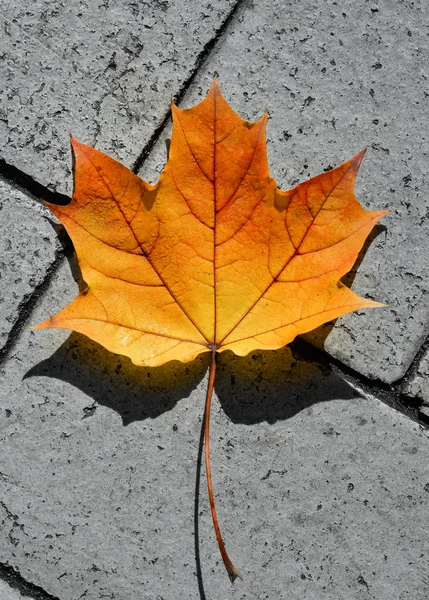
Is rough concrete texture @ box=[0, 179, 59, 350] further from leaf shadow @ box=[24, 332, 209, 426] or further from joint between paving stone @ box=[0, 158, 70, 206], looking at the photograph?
leaf shadow @ box=[24, 332, 209, 426]

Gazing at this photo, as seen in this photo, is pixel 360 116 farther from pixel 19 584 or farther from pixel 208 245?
pixel 19 584

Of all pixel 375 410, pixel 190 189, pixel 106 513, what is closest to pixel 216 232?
pixel 190 189

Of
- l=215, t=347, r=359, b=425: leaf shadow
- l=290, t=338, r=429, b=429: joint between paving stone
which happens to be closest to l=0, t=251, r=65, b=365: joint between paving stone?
l=215, t=347, r=359, b=425: leaf shadow

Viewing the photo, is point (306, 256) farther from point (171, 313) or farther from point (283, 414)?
point (283, 414)

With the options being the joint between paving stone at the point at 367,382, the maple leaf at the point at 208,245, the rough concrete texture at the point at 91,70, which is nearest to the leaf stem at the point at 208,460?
the maple leaf at the point at 208,245

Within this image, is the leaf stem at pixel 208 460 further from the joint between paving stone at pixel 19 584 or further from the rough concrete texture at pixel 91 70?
the rough concrete texture at pixel 91 70

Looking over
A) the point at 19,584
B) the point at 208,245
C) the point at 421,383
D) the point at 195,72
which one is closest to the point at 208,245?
the point at 208,245
